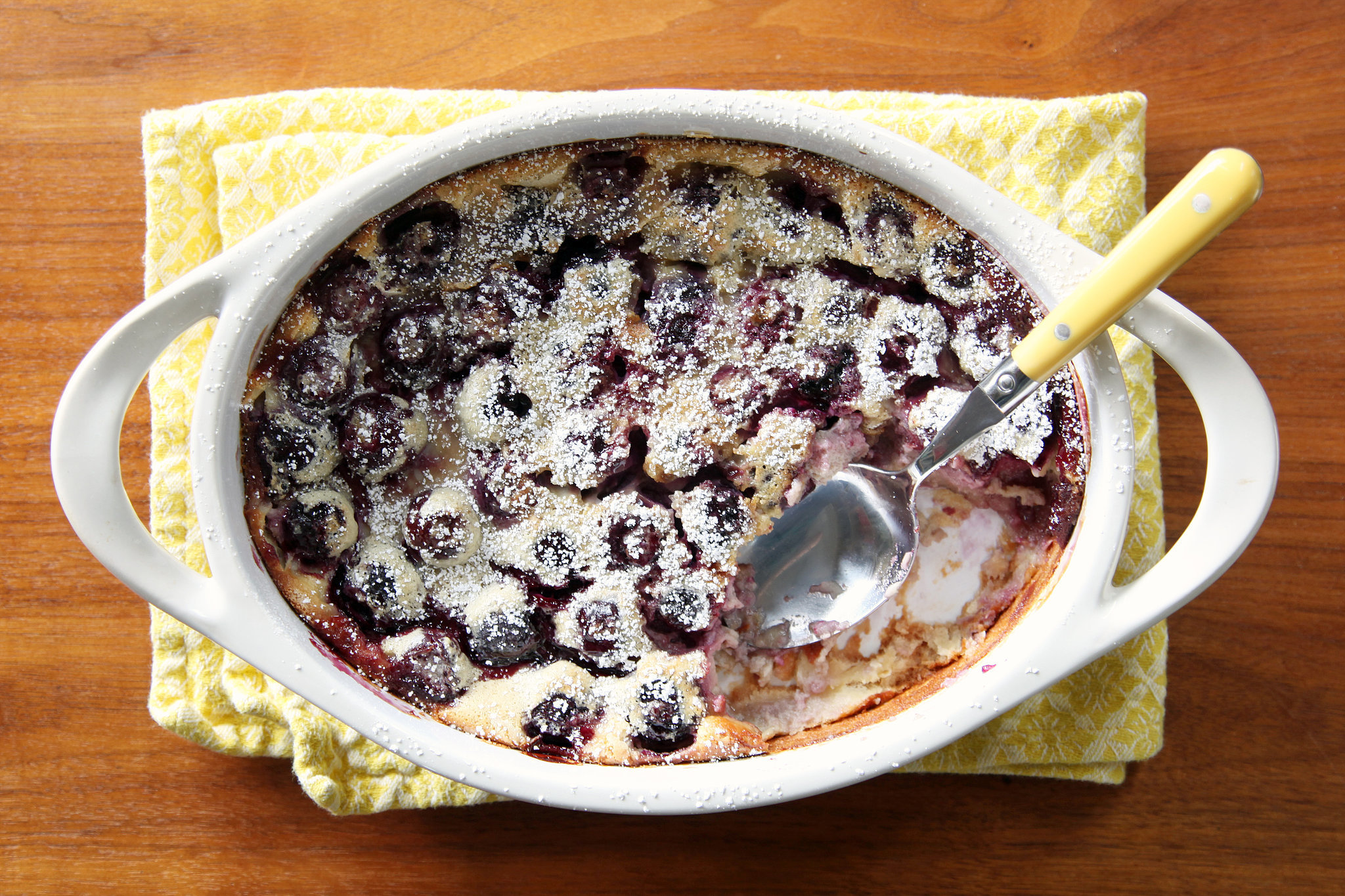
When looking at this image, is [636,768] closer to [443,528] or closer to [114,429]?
[443,528]

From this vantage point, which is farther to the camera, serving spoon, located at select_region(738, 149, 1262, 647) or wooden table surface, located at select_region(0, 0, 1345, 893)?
wooden table surface, located at select_region(0, 0, 1345, 893)

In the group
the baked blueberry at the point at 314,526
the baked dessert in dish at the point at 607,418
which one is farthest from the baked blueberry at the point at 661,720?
the baked blueberry at the point at 314,526

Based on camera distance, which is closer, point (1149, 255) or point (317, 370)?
point (1149, 255)

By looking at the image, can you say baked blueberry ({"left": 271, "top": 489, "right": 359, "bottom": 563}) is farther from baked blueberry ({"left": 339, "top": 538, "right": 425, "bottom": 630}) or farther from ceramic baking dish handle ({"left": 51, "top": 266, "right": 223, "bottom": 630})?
ceramic baking dish handle ({"left": 51, "top": 266, "right": 223, "bottom": 630})

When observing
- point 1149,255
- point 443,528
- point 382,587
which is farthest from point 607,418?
point 1149,255

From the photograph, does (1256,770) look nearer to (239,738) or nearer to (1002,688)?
(1002,688)

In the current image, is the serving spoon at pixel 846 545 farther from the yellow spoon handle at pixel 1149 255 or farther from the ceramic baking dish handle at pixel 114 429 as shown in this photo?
the ceramic baking dish handle at pixel 114 429

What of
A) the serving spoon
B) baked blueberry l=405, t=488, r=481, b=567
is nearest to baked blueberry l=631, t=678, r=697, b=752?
the serving spoon
